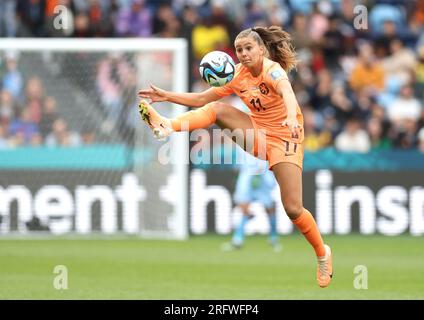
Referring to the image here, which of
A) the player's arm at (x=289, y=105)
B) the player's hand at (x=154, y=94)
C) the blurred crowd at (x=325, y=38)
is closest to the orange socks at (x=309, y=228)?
the player's arm at (x=289, y=105)

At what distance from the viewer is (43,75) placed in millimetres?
18625

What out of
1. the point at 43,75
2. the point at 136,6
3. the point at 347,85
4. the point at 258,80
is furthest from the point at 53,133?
the point at 258,80

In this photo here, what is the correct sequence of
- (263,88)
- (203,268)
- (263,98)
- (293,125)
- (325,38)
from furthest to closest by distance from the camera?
(325,38), (203,268), (263,98), (263,88), (293,125)

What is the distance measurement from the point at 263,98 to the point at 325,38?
11.3 metres

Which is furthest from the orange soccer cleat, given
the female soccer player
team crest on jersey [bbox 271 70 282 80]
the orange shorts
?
team crest on jersey [bbox 271 70 282 80]

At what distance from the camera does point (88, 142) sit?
60.3ft

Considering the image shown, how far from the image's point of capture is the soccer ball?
9.72 metres

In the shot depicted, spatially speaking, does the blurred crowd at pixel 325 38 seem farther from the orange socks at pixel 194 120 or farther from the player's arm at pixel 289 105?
the player's arm at pixel 289 105

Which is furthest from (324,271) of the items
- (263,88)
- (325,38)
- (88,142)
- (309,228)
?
(325,38)

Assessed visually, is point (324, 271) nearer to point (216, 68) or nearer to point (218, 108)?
point (218, 108)

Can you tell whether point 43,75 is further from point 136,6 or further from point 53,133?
point 136,6

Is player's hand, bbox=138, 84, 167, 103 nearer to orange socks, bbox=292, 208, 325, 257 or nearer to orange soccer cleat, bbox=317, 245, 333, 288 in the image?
orange socks, bbox=292, 208, 325, 257

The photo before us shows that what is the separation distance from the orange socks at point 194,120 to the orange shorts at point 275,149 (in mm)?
459

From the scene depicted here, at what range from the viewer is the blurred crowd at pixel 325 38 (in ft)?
64.5
